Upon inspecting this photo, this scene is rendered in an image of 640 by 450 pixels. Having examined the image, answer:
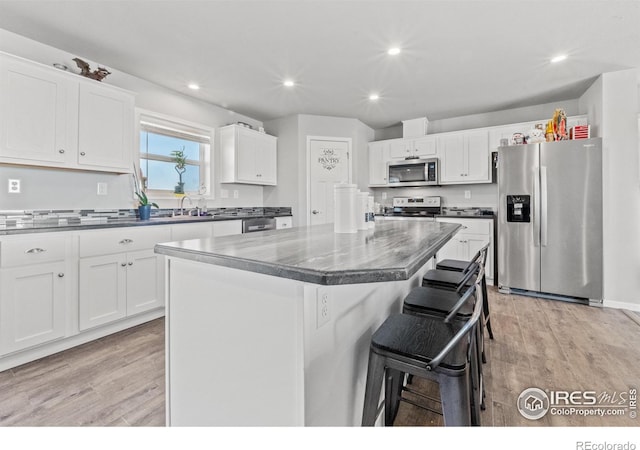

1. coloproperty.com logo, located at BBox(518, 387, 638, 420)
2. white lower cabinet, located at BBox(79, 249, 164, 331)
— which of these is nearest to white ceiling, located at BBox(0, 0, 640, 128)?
white lower cabinet, located at BBox(79, 249, 164, 331)

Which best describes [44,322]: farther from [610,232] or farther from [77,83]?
[610,232]

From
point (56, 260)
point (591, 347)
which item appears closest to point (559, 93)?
point (591, 347)

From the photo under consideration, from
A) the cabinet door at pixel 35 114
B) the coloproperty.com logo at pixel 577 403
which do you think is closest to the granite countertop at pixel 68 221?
the cabinet door at pixel 35 114

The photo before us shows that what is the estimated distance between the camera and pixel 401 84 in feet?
11.2

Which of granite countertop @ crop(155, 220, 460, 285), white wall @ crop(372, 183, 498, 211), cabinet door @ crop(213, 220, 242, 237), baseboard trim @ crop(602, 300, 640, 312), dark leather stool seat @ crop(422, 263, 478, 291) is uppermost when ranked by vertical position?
white wall @ crop(372, 183, 498, 211)

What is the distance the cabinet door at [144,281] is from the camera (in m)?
2.59

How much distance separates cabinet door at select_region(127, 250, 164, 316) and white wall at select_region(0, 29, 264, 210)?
0.73 meters

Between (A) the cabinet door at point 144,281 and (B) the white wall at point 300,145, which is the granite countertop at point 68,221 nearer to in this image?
(A) the cabinet door at point 144,281

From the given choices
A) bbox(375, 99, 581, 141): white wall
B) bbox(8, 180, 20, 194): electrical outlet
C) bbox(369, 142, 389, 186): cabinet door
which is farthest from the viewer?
bbox(369, 142, 389, 186): cabinet door

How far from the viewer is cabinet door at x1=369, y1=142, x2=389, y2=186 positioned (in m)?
4.97

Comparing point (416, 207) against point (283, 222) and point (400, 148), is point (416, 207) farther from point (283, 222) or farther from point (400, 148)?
point (283, 222)

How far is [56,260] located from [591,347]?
4031 millimetres

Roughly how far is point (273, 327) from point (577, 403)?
1.84 meters

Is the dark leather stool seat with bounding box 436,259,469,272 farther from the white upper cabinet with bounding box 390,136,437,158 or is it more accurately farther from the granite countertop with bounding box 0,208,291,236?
the white upper cabinet with bounding box 390,136,437,158
